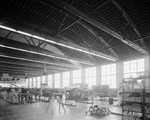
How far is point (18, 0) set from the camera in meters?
7.37

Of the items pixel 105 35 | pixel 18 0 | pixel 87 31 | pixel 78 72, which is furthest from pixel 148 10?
pixel 78 72

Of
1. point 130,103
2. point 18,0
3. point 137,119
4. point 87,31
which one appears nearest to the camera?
point 137,119

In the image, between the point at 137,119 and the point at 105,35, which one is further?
the point at 105,35

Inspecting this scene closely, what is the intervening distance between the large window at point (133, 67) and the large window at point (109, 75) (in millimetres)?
1731

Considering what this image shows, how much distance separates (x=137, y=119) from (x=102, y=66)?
13.3 meters

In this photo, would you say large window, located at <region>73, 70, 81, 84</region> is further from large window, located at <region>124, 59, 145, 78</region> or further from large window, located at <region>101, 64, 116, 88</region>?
large window, located at <region>124, 59, 145, 78</region>

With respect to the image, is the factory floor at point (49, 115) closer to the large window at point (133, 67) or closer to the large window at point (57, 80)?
the large window at point (133, 67)

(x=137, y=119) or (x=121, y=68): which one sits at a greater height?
(x=121, y=68)

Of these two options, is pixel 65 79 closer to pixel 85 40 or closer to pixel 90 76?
pixel 90 76

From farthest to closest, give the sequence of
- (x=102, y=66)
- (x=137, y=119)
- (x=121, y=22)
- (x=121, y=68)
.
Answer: (x=102, y=66) → (x=121, y=68) → (x=121, y=22) → (x=137, y=119)

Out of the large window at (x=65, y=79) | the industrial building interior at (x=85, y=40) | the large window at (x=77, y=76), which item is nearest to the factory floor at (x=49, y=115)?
the industrial building interior at (x=85, y=40)

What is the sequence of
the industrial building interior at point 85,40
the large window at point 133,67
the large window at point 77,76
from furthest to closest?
1. the large window at point 77,76
2. the large window at point 133,67
3. the industrial building interior at point 85,40

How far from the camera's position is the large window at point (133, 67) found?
45.6 feet

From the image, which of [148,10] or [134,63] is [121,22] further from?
[134,63]
